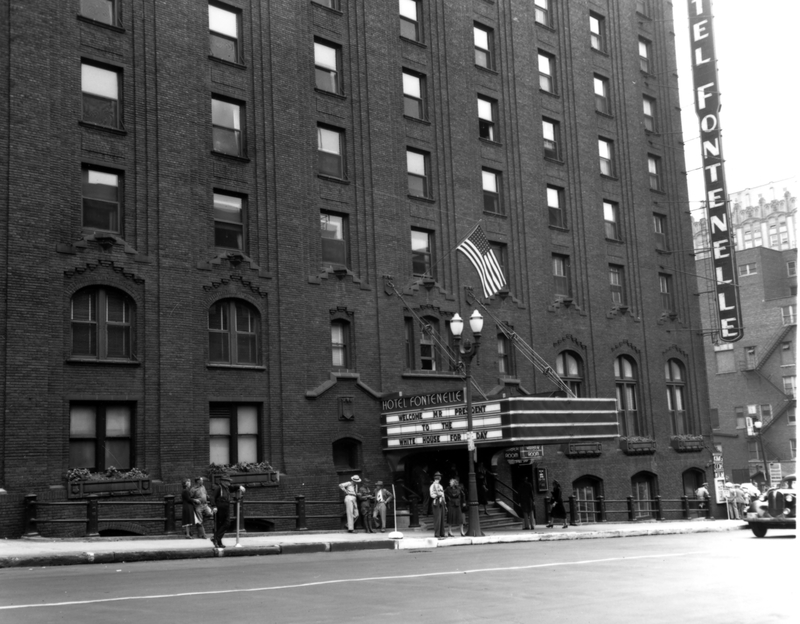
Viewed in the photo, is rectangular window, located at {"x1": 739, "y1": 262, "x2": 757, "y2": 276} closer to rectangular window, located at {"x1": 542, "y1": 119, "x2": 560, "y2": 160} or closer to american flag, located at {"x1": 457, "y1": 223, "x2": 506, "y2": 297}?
rectangular window, located at {"x1": 542, "y1": 119, "x2": 560, "y2": 160}

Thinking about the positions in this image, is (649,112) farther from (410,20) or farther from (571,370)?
(410,20)

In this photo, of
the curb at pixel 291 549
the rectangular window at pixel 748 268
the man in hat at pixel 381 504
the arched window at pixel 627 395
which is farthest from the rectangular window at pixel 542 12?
the rectangular window at pixel 748 268

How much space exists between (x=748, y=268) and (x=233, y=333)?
64.9 metres

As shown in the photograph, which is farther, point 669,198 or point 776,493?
point 669,198

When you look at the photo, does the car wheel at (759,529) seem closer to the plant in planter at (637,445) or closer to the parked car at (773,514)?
the parked car at (773,514)

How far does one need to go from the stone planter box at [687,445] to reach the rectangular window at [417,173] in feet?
62.7

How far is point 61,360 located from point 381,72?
1738cm

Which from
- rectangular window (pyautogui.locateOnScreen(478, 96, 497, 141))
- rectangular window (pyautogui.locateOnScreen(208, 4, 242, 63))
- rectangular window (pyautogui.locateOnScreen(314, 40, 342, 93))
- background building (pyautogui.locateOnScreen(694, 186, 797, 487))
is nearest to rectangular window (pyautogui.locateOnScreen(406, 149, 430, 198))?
rectangular window (pyautogui.locateOnScreen(478, 96, 497, 141))

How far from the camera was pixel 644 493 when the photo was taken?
4581cm

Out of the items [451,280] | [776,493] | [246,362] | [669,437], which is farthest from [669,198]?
[246,362]

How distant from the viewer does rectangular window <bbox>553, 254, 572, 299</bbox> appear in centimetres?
4392

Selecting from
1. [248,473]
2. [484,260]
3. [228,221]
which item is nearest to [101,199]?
[228,221]

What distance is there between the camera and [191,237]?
100 ft

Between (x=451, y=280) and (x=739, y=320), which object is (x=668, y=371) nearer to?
(x=739, y=320)
